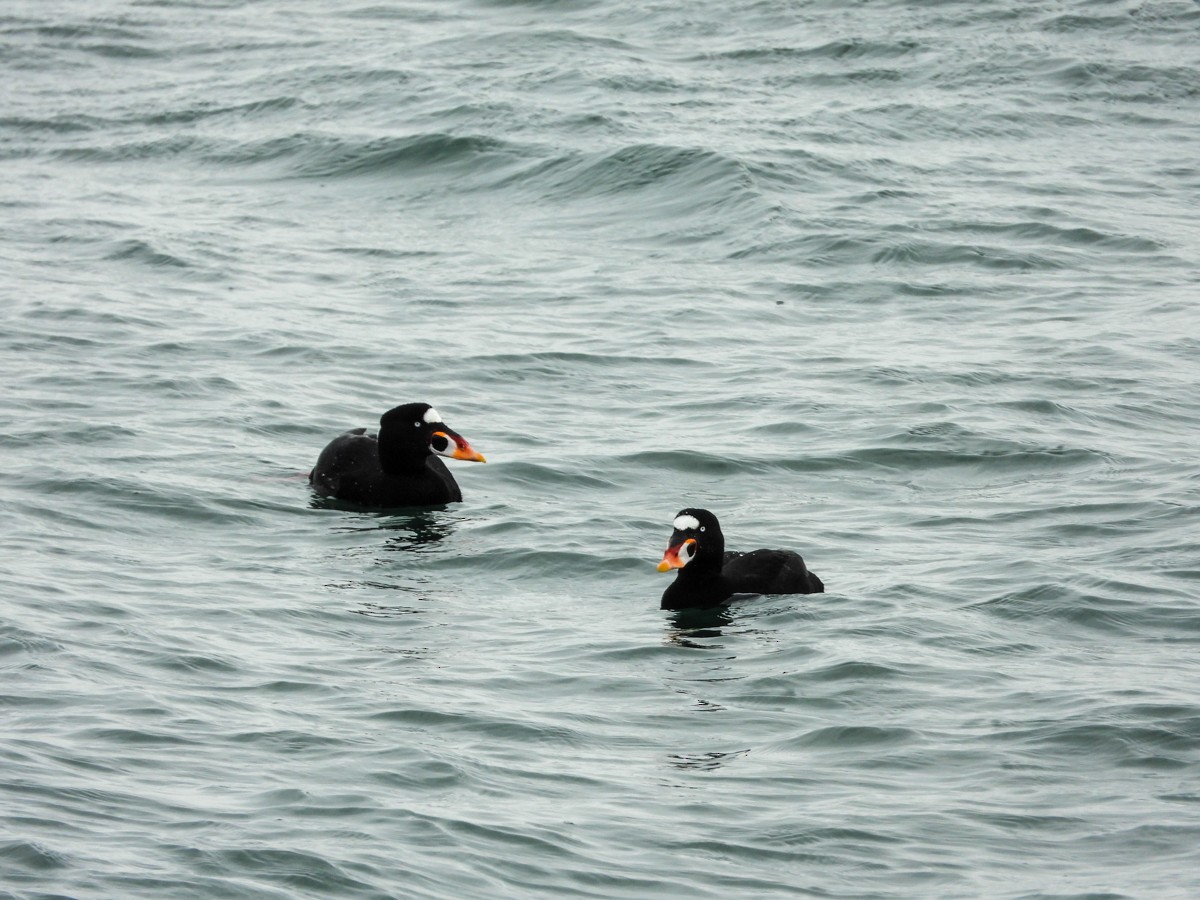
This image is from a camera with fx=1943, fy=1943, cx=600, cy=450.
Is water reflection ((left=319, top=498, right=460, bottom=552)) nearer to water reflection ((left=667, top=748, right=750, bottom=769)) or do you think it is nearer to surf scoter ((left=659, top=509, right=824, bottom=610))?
surf scoter ((left=659, top=509, right=824, bottom=610))

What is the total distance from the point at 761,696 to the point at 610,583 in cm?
217

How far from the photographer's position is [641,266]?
18.6 m

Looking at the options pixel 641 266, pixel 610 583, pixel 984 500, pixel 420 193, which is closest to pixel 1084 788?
pixel 610 583

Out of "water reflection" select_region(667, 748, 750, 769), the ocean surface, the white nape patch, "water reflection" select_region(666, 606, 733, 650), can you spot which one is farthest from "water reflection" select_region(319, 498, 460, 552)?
"water reflection" select_region(667, 748, 750, 769)

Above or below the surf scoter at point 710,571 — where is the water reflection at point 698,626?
below

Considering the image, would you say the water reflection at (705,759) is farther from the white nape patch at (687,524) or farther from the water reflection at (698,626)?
the white nape patch at (687,524)

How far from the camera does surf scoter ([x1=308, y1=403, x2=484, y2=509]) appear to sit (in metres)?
12.6

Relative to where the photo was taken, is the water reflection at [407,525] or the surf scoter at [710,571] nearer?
the surf scoter at [710,571]

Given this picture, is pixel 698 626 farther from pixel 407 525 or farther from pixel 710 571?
pixel 407 525

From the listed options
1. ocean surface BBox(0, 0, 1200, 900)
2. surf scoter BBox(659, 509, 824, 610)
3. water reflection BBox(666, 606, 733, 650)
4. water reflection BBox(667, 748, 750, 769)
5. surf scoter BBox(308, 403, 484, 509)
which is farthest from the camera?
surf scoter BBox(308, 403, 484, 509)

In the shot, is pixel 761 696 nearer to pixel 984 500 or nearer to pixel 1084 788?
pixel 1084 788

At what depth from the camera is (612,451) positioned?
1347 centimetres

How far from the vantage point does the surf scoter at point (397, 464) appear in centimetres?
1262

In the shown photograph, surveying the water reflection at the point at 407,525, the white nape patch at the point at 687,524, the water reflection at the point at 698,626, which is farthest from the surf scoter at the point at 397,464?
the water reflection at the point at 698,626
